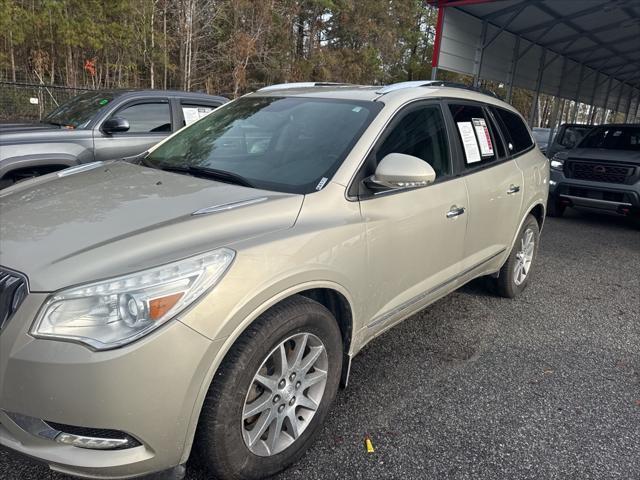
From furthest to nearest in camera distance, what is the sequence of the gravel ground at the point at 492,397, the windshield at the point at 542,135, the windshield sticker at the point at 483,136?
1. the windshield at the point at 542,135
2. the windshield sticker at the point at 483,136
3. the gravel ground at the point at 492,397

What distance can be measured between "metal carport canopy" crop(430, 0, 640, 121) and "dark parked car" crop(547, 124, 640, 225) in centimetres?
350

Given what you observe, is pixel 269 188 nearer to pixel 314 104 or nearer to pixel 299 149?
pixel 299 149

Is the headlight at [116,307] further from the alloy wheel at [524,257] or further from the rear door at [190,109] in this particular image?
the rear door at [190,109]

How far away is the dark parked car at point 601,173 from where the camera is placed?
24.9 ft

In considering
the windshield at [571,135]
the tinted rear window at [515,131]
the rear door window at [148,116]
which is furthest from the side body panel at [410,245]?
the windshield at [571,135]

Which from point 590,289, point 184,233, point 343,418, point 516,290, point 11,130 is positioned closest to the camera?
point 184,233

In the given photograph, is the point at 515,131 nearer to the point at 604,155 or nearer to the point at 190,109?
the point at 190,109

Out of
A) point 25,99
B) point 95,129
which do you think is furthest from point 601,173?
point 25,99

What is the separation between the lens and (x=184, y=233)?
6.37ft

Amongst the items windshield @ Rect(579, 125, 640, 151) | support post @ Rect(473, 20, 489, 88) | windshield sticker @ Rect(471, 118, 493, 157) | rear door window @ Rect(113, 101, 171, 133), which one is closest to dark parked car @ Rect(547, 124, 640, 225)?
windshield @ Rect(579, 125, 640, 151)

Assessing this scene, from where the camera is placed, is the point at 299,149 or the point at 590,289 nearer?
the point at 299,149

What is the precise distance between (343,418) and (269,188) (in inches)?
50.3

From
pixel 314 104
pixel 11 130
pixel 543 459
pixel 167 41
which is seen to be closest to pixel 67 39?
pixel 167 41

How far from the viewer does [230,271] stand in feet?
6.07
